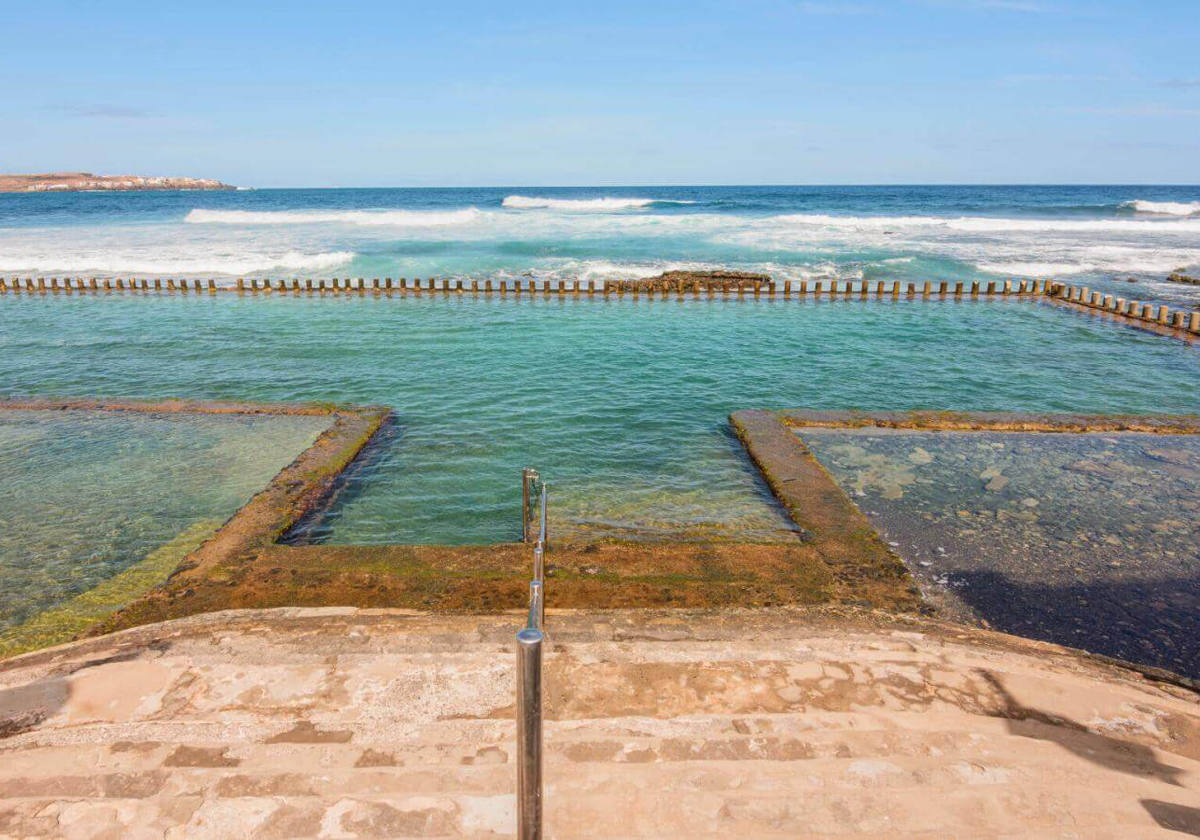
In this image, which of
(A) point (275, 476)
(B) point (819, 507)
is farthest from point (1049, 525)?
(A) point (275, 476)

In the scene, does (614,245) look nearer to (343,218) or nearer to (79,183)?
(343,218)

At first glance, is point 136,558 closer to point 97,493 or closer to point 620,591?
point 97,493

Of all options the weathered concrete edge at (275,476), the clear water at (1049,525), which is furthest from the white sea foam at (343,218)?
the clear water at (1049,525)

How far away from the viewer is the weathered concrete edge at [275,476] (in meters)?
8.31

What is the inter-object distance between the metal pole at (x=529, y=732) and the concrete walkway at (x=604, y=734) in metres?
0.78

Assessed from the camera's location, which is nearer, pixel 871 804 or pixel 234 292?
pixel 871 804

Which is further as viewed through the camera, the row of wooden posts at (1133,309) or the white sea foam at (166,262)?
the white sea foam at (166,262)

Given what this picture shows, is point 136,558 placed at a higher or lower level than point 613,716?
lower

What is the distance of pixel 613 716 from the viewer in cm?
498

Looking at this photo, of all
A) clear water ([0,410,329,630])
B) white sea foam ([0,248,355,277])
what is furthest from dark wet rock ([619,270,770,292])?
white sea foam ([0,248,355,277])

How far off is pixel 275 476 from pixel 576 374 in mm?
7946

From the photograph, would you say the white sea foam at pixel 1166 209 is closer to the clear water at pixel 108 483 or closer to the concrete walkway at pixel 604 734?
the concrete walkway at pixel 604 734

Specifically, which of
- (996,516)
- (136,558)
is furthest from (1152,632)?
(136,558)

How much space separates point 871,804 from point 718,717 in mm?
1121
